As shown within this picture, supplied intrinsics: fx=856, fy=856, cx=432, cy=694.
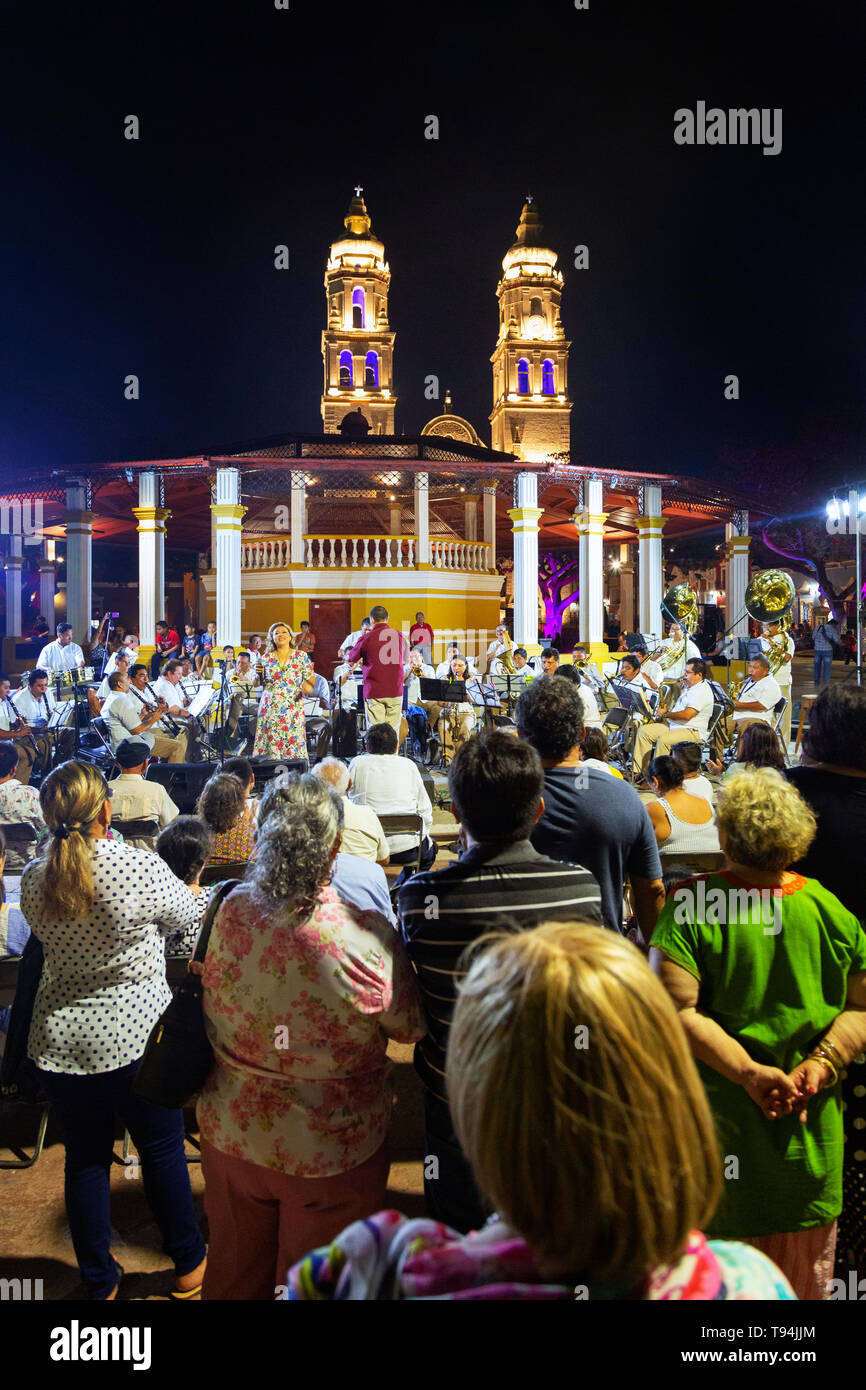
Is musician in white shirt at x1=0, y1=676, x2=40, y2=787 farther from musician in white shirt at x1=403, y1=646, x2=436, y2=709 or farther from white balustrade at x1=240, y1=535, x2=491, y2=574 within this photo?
white balustrade at x1=240, y1=535, x2=491, y2=574

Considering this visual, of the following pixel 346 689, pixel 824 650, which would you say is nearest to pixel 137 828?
pixel 346 689

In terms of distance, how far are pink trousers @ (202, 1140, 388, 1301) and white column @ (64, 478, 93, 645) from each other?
16.6 m

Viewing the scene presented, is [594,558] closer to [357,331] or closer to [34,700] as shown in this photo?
[34,700]

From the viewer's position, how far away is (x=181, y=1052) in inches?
86.7

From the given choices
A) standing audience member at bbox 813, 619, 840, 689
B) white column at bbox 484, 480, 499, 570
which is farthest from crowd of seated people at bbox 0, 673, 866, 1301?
white column at bbox 484, 480, 499, 570

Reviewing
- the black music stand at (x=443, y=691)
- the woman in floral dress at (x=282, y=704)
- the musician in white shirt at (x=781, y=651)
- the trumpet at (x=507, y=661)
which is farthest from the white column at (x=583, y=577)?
the woman in floral dress at (x=282, y=704)

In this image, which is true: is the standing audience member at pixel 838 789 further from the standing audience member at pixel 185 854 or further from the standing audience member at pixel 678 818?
the standing audience member at pixel 185 854

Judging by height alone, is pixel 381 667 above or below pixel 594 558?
below

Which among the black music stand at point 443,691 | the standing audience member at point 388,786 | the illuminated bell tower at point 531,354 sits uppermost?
the illuminated bell tower at point 531,354

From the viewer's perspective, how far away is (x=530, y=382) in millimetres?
43875

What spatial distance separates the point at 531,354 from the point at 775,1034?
150 ft

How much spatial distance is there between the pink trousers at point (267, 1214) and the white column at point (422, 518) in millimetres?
16548

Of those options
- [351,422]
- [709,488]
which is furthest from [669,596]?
[351,422]

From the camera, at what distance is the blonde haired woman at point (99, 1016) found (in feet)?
8.30
